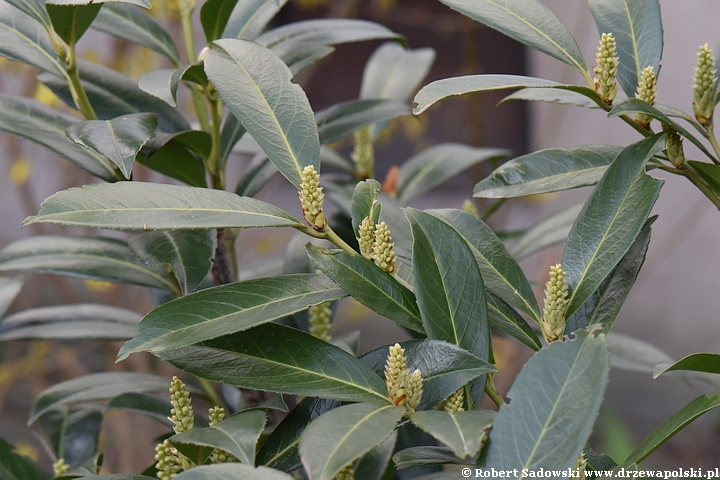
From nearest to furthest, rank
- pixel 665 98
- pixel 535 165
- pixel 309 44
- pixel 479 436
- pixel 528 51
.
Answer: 1. pixel 479 436
2. pixel 535 165
3. pixel 309 44
4. pixel 665 98
5. pixel 528 51

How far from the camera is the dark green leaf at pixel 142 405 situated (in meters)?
0.61

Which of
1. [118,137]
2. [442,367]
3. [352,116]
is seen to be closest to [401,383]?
[442,367]

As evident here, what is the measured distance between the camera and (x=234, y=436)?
340 millimetres

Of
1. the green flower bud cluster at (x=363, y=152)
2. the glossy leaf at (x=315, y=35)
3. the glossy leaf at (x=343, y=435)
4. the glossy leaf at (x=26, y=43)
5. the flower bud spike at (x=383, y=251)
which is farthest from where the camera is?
the green flower bud cluster at (x=363, y=152)

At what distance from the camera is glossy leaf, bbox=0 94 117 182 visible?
544mm

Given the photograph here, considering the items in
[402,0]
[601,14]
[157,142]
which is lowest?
[157,142]

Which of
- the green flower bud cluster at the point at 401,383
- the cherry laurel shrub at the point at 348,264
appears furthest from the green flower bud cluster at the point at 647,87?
the green flower bud cluster at the point at 401,383

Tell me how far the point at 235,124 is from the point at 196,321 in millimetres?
267

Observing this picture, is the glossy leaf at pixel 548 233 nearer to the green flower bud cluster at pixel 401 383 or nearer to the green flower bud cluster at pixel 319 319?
the green flower bud cluster at pixel 319 319

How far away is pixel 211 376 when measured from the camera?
0.37m

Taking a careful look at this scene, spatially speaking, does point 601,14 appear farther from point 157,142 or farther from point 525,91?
point 157,142

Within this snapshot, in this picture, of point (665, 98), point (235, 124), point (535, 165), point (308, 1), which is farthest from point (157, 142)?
point (665, 98)

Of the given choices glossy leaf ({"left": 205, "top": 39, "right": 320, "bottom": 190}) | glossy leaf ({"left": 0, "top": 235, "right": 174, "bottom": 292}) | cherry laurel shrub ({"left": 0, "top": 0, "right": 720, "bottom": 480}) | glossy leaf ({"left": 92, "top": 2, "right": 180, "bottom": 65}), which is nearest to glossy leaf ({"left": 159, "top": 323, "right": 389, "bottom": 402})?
cherry laurel shrub ({"left": 0, "top": 0, "right": 720, "bottom": 480})

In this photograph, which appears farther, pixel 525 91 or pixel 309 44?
pixel 309 44
